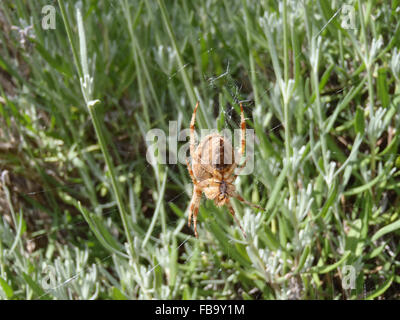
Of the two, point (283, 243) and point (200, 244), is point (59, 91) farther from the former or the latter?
point (283, 243)

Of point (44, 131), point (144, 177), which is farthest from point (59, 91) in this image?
point (144, 177)

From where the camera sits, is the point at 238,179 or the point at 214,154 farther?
the point at 238,179

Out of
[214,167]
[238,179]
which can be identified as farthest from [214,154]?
[238,179]

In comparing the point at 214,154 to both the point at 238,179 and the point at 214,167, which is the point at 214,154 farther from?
the point at 238,179

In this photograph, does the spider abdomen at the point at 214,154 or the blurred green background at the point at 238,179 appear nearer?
the spider abdomen at the point at 214,154

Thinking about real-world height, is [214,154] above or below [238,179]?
above
